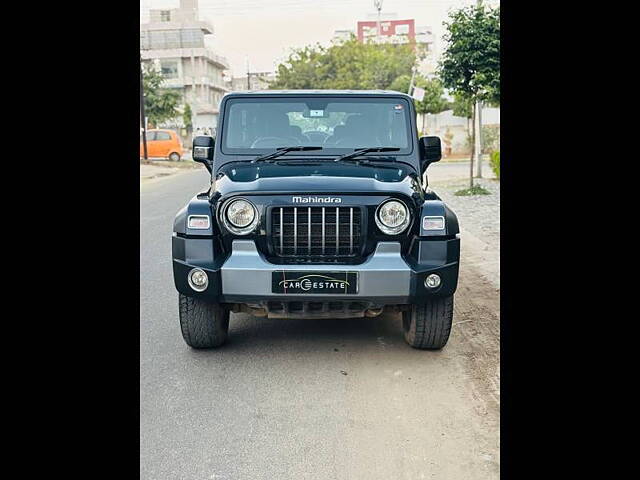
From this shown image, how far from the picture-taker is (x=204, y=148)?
5.50 metres

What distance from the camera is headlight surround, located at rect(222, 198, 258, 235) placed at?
4402mm

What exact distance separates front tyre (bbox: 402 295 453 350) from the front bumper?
228 millimetres

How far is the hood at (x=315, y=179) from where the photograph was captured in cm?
441

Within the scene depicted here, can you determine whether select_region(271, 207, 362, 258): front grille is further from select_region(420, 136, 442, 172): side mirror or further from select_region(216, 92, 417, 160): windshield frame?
select_region(420, 136, 442, 172): side mirror

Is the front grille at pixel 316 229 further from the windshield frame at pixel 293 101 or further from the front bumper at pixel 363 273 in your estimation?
the windshield frame at pixel 293 101

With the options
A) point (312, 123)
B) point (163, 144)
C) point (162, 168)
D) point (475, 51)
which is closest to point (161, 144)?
point (163, 144)

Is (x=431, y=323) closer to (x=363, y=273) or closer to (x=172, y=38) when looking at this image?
(x=363, y=273)

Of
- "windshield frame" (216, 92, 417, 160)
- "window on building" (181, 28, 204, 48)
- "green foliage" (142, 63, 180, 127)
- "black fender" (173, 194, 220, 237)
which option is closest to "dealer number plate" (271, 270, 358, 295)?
"black fender" (173, 194, 220, 237)

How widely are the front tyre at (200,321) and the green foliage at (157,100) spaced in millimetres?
33620

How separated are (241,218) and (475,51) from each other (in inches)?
451

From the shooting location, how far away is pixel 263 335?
5246 mm
